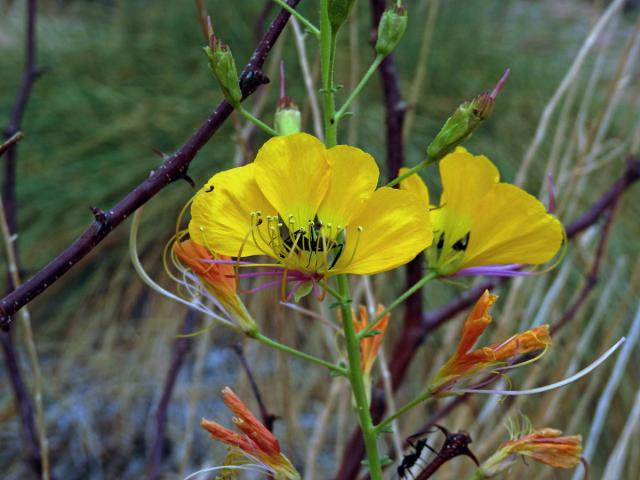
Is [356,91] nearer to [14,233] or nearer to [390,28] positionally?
[390,28]

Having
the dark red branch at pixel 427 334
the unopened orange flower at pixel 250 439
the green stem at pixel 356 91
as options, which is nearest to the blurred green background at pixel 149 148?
the dark red branch at pixel 427 334

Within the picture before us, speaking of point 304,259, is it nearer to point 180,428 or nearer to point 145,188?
point 145,188

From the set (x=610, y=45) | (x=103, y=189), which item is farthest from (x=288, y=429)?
(x=610, y=45)

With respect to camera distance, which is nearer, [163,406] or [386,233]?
[386,233]

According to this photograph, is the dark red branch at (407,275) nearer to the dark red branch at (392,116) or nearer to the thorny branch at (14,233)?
the dark red branch at (392,116)

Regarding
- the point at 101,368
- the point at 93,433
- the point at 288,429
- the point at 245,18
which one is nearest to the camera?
the point at 288,429

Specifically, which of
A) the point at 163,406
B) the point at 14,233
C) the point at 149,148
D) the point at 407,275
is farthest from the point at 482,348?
the point at 149,148
